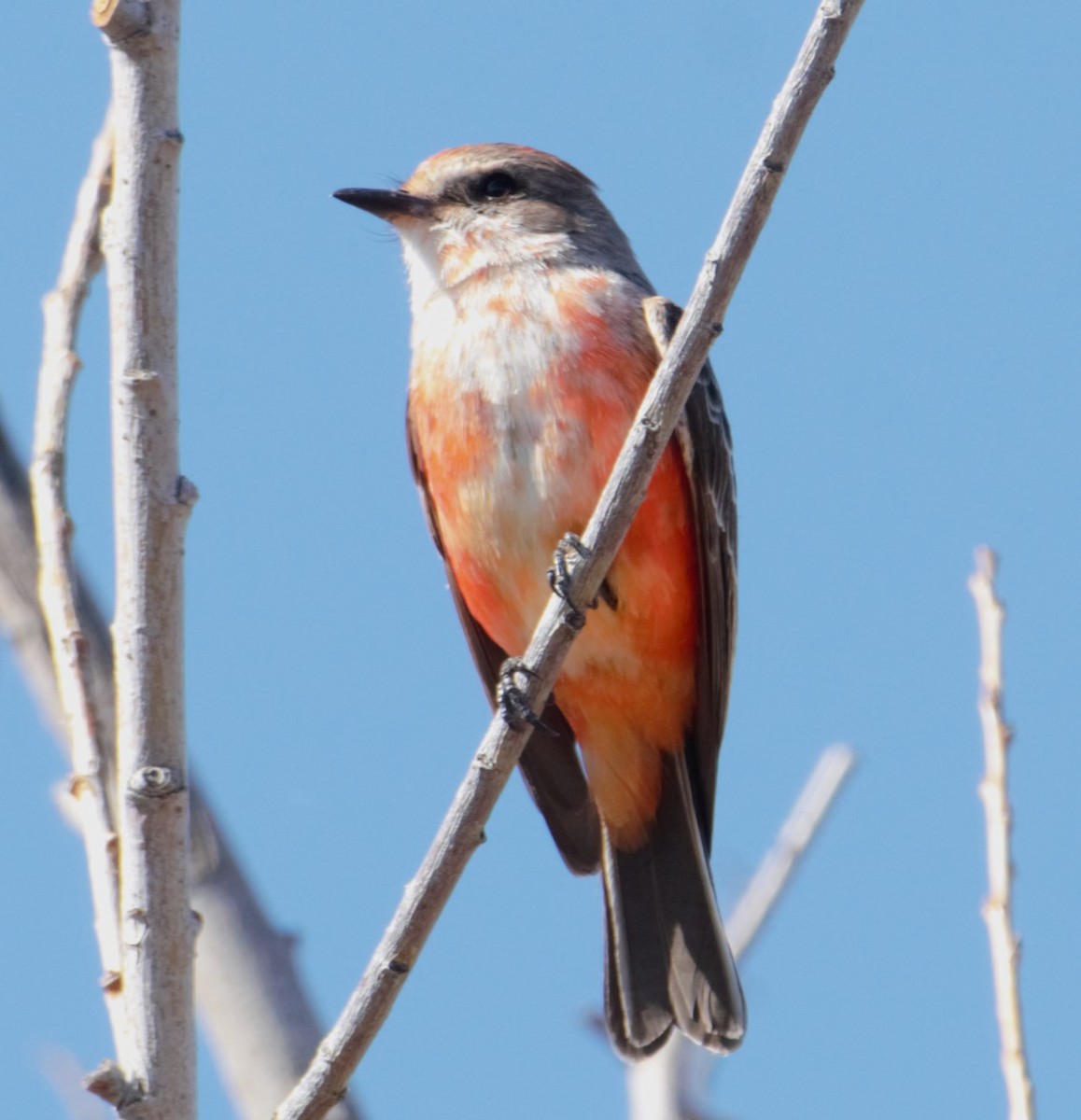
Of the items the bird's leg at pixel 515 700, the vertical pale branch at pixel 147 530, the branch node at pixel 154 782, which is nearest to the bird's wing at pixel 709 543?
the bird's leg at pixel 515 700

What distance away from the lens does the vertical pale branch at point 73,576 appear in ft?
11.2

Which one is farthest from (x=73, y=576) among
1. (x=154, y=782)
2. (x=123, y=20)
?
(x=123, y=20)

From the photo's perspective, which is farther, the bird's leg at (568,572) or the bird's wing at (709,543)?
the bird's wing at (709,543)

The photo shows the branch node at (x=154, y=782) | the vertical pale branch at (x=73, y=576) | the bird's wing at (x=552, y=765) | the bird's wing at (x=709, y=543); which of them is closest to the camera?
the branch node at (x=154, y=782)

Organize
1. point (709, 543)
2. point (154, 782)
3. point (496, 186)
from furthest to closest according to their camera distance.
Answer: point (496, 186), point (709, 543), point (154, 782)

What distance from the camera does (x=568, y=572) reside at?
15.2ft

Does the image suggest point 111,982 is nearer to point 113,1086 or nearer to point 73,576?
point 113,1086

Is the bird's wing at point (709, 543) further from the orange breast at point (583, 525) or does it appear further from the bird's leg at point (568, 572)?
the bird's leg at point (568, 572)

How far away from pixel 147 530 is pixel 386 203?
3.54m

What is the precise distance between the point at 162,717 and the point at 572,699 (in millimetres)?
3155

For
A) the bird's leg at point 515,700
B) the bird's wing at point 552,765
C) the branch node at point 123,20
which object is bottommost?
the bird's wing at point 552,765

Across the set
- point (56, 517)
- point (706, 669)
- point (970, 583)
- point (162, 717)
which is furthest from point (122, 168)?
point (706, 669)

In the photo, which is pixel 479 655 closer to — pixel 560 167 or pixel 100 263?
pixel 560 167

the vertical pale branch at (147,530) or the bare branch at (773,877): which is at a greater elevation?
the vertical pale branch at (147,530)
